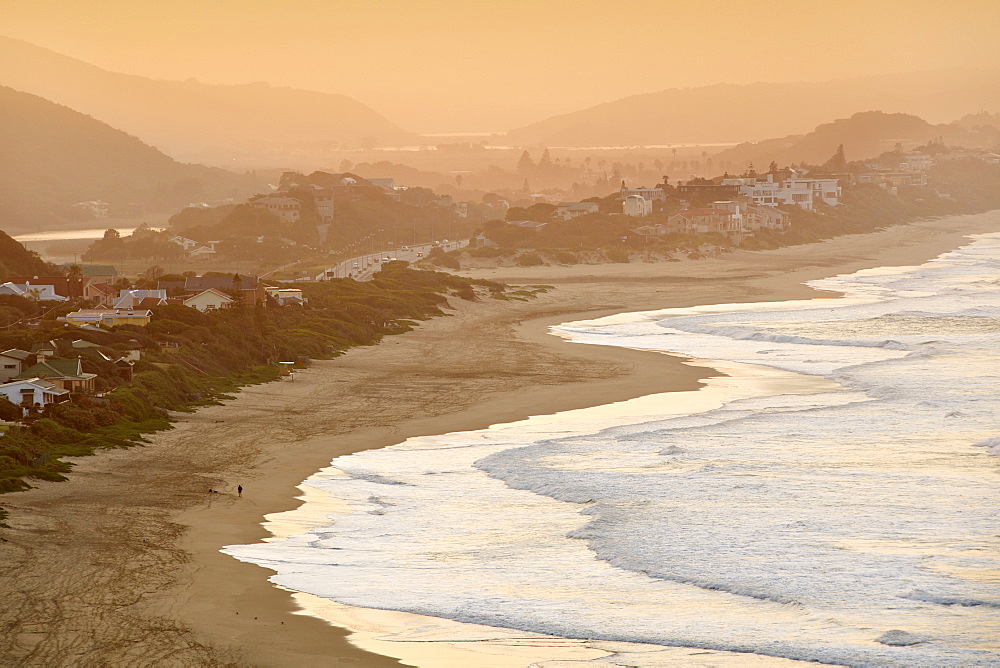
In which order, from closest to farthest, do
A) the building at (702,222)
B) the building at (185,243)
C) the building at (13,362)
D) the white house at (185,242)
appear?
the building at (13,362) < the building at (702,222) < the building at (185,243) < the white house at (185,242)

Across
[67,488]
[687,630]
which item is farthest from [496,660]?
[67,488]

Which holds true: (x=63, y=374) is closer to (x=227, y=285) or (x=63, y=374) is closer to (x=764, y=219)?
(x=227, y=285)

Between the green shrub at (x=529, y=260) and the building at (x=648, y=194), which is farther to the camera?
the building at (x=648, y=194)

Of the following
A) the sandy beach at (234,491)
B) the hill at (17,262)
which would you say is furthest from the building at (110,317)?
the hill at (17,262)

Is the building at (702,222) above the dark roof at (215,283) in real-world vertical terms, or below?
above

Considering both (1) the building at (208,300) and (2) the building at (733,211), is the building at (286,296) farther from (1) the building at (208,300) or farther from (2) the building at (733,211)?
(2) the building at (733,211)

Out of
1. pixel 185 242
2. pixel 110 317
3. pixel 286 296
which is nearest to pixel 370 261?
pixel 185 242

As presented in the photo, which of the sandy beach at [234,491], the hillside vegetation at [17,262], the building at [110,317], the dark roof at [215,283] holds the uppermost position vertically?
the hillside vegetation at [17,262]

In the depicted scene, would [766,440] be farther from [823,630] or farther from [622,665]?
[622,665]
